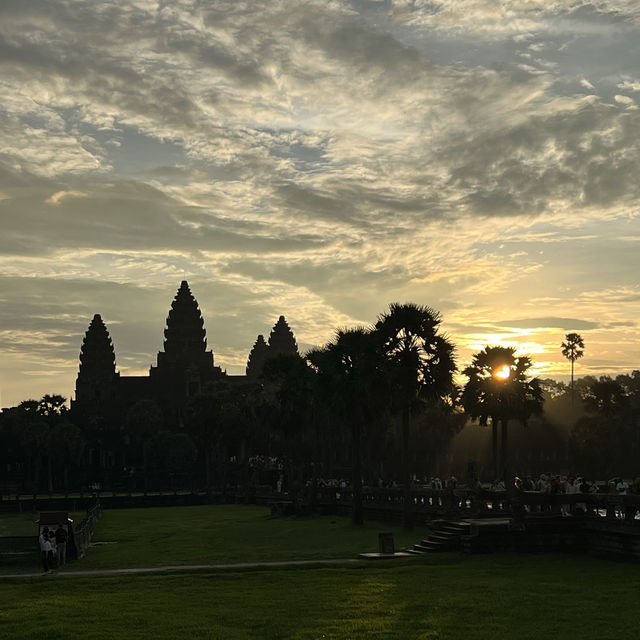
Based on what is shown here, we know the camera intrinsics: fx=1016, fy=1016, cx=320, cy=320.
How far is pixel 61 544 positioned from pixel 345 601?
19.4 m

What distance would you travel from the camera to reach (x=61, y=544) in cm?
4384

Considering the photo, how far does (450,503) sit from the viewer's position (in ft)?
177

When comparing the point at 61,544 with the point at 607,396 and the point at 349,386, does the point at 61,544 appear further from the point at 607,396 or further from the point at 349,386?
the point at 607,396

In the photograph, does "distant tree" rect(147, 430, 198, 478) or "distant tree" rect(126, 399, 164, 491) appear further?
"distant tree" rect(126, 399, 164, 491)

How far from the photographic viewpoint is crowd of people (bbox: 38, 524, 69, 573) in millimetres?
40781

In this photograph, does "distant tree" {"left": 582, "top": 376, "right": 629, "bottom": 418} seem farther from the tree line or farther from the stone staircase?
the stone staircase

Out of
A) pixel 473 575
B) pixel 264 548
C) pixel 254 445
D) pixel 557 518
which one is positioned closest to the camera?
pixel 473 575

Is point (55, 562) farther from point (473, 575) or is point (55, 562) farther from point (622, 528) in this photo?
point (622, 528)

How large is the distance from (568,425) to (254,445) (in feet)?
178

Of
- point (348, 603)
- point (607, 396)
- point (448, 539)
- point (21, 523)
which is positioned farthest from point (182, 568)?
point (607, 396)

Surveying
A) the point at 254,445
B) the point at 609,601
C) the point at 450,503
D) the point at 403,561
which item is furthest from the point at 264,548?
the point at 254,445

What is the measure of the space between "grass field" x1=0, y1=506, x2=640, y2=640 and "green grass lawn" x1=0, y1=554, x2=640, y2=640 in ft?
0.10

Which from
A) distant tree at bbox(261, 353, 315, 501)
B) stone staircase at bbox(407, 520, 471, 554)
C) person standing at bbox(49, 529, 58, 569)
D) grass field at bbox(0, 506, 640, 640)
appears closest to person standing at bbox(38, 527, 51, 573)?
person standing at bbox(49, 529, 58, 569)

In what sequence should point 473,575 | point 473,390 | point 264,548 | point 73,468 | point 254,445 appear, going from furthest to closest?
1. point 73,468
2. point 254,445
3. point 473,390
4. point 264,548
5. point 473,575
